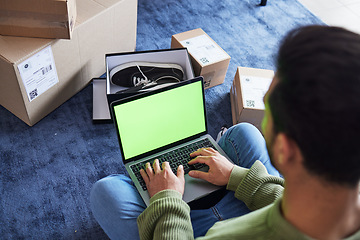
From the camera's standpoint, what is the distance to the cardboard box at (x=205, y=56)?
1.78m

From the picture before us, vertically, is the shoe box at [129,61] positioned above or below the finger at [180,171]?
below

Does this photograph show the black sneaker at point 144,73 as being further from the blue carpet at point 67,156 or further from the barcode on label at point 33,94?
the barcode on label at point 33,94

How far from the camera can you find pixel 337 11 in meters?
2.75

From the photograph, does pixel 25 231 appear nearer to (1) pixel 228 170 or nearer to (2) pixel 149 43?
(1) pixel 228 170

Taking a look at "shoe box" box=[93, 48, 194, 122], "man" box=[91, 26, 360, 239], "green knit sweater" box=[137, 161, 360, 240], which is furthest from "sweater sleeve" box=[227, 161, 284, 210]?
"shoe box" box=[93, 48, 194, 122]

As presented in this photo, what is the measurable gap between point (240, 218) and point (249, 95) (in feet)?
3.36

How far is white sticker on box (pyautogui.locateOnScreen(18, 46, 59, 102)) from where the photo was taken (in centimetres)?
136

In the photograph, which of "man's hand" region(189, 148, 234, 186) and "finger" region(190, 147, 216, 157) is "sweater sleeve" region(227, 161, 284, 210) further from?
"finger" region(190, 147, 216, 157)

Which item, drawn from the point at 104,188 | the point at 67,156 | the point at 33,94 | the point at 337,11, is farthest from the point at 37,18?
the point at 337,11

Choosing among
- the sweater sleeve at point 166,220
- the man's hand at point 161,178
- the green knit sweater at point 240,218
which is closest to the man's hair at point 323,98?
the green knit sweater at point 240,218

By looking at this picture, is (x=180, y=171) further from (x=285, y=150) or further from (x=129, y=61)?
(x=129, y=61)

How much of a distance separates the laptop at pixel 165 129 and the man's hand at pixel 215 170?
0.04m

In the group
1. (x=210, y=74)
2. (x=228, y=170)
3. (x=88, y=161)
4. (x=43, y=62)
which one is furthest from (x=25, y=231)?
(x=210, y=74)

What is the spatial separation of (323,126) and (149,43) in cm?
174
